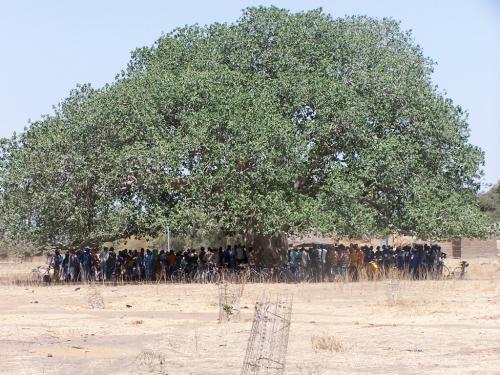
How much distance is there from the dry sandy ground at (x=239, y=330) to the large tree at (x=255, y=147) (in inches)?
135

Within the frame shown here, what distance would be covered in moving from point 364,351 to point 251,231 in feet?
63.1

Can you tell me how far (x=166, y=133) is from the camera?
3328cm

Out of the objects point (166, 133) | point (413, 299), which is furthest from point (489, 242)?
point (413, 299)

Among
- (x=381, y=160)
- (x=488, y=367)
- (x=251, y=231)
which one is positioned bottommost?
(x=488, y=367)

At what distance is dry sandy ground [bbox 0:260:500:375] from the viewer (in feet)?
47.4

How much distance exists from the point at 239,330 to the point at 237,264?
54.3 feet

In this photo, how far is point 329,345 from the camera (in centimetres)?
1600

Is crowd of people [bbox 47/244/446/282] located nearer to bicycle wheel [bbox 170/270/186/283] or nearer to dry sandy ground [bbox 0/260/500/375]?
bicycle wheel [bbox 170/270/186/283]

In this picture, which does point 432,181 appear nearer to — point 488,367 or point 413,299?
point 413,299

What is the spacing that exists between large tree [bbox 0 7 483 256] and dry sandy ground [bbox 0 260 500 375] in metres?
3.42

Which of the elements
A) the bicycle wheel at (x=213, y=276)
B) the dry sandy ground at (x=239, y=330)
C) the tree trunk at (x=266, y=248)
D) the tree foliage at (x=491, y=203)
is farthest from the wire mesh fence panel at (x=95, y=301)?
the tree foliage at (x=491, y=203)

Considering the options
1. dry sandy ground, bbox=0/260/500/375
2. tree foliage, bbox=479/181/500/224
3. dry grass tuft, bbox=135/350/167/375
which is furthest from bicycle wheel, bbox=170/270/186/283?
tree foliage, bbox=479/181/500/224

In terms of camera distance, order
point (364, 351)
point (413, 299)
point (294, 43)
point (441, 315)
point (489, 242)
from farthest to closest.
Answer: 1. point (489, 242)
2. point (294, 43)
3. point (413, 299)
4. point (441, 315)
5. point (364, 351)

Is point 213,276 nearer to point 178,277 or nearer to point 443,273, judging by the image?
point 178,277
